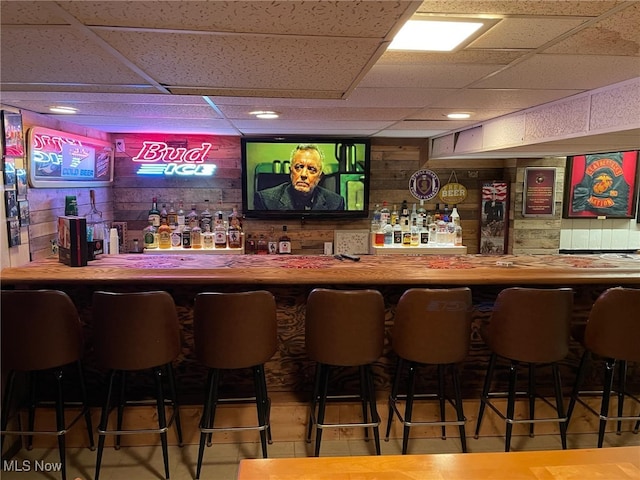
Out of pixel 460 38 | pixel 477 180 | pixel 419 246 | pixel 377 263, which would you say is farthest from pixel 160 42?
pixel 477 180

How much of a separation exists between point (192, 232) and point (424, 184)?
8.26 feet

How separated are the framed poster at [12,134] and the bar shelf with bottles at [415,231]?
127 inches

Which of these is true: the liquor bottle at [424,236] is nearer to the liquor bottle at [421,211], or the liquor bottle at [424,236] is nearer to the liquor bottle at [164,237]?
the liquor bottle at [421,211]

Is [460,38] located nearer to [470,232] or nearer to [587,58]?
[587,58]

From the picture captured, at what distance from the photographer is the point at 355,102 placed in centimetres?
275

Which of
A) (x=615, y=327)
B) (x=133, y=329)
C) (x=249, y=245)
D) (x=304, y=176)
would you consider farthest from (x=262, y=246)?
(x=615, y=327)

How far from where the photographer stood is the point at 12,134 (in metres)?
2.75

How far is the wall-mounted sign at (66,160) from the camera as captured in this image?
301cm

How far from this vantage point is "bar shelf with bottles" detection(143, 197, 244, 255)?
4.65 meters

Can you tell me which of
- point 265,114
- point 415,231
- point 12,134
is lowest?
point 415,231

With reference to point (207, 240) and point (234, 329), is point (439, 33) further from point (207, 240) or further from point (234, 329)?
point (207, 240)

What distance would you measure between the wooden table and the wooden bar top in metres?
→ 1.11

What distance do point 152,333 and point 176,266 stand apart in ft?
1.88

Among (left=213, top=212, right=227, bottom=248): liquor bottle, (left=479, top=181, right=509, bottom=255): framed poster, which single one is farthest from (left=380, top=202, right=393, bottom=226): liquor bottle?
(left=213, top=212, right=227, bottom=248): liquor bottle
